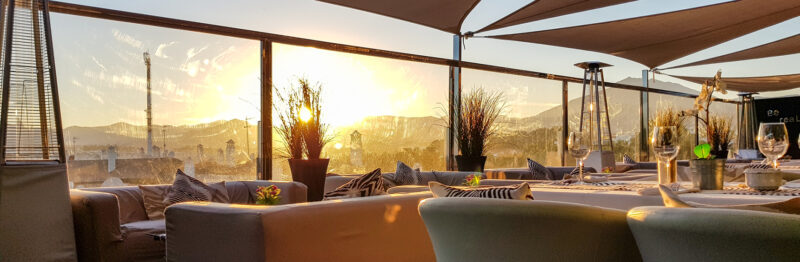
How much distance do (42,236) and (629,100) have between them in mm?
10493

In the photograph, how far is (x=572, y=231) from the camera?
58.2 inches

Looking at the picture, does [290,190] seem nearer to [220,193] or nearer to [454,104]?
[220,193]

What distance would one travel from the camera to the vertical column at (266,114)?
6.45m

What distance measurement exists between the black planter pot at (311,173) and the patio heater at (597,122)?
442 cm

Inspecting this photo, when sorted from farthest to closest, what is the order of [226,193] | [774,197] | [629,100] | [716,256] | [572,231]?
[629,100] < [226,193] < [774,197] < [572,231] < [716,256]

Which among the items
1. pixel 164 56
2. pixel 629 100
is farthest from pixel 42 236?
pixel 629 100

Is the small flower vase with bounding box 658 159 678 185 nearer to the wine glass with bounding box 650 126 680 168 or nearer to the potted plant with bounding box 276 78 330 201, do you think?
the wine glass with bounding box 650 126 680 168

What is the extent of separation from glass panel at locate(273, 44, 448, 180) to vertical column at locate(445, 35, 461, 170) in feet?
0.25

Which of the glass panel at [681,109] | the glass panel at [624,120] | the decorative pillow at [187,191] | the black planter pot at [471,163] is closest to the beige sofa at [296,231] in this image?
the decorative pillow at [187,191]

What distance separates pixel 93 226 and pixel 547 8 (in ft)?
15.3

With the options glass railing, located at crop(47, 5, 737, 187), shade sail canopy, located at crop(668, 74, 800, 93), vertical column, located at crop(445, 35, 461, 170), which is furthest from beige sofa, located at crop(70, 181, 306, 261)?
shade sail canopy, located at crop(668, 74, 800, 93)

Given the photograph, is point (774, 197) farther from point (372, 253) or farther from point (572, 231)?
point (372, 253)

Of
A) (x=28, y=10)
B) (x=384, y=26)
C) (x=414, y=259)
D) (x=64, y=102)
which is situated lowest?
(x=414, y=259)

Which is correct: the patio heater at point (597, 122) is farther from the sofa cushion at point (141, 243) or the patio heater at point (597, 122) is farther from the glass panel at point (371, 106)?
the sofa cushion at point (141, 243)
